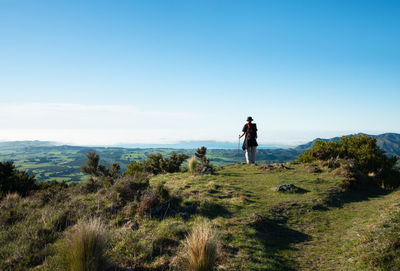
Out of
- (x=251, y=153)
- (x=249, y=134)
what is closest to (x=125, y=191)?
(x=249, y=134)

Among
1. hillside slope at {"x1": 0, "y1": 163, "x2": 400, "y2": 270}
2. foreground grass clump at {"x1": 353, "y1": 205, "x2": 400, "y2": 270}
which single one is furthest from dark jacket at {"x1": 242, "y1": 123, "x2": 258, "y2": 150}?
foreground grass clump at {"x1": 353, "y1": 205, "x2": 400, "y2": 270}

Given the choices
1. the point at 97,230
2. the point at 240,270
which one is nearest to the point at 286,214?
the point at 240,270

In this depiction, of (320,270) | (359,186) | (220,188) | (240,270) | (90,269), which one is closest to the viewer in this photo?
(90,269)

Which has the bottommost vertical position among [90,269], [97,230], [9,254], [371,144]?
[9,254]

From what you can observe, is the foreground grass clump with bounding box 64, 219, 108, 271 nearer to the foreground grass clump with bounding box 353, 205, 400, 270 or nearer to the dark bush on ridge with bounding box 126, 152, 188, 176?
the foreground grass clump with bounding box 353, 205, 400, 270

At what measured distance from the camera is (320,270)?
5.46 m

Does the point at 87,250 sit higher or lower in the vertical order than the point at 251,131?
lower

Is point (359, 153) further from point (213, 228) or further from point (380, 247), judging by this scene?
point (213, 228)

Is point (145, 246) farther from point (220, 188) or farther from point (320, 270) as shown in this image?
point (220, 188)

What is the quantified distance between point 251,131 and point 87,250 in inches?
696

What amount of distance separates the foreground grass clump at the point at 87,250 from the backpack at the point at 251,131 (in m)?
17.0

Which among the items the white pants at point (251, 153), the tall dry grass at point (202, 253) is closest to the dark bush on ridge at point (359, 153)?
the white pants at point (251, 153)

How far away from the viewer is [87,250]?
A: 4875 millimetres

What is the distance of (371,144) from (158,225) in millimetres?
24240
